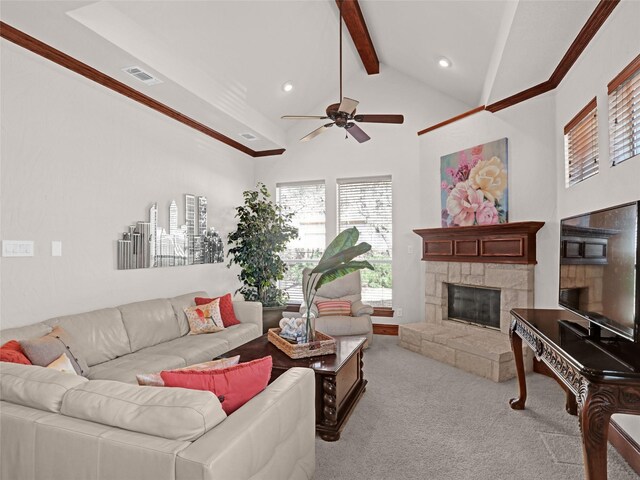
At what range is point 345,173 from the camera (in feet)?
19.6

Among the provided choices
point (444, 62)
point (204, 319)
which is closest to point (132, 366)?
point (204, 319)

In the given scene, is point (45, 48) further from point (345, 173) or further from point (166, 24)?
point (345, 173)

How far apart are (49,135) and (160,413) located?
9.32ft

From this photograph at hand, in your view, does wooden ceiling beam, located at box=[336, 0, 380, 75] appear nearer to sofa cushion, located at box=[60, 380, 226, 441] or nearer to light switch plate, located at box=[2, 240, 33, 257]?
light switch plate, located at box=[2, 240, 33, 257]

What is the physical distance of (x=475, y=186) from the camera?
15.4 ft

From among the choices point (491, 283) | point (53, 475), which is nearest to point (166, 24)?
point (53, 475)

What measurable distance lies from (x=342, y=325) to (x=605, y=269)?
304cm

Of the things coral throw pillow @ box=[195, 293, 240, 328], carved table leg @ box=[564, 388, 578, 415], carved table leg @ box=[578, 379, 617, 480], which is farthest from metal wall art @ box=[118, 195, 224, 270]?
carved table leg @ box=[564, 388, 578, 415]

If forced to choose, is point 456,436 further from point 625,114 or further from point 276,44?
point 276,44

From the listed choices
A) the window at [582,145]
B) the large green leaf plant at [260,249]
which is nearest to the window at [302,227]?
the large green leaf plant at [260,249]

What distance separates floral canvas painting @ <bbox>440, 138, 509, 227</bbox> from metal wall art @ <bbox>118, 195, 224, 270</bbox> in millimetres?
3235

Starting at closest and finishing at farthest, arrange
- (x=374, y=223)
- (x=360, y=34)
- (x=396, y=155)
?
(x=360, y=34)
(x=396, y=155)
(x=374, y=223)

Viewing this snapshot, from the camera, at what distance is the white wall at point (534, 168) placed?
3945 mm

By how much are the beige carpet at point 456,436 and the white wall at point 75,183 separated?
8.13ft
